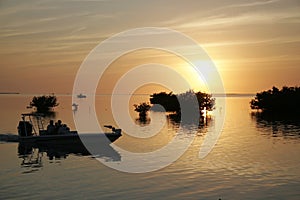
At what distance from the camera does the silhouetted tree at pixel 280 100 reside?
98.3m

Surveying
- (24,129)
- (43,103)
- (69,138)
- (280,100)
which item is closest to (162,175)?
(69,138)

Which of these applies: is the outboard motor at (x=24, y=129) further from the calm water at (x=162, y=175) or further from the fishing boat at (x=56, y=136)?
the calm water at (x=162, y=175)

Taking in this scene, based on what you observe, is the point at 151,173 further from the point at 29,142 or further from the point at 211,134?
the point at 211,134

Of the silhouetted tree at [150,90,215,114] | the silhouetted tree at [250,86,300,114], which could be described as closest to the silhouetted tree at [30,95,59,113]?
the silhouetted tree at [150,90,215,114]

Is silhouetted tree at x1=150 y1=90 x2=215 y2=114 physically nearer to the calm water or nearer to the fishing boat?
the fishing boat

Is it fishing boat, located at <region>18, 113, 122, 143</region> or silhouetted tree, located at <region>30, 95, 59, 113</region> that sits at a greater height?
silhouetted tree, located at <region>30, 95, 59, 113</region>

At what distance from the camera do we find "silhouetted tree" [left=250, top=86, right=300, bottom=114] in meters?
98.3

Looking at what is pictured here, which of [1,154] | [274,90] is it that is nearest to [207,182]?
[1,154]

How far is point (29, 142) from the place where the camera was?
41188 mm

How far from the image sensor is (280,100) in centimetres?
9962

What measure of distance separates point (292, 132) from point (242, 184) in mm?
30193

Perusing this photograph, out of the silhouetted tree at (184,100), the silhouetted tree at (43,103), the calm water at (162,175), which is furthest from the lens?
the silhouetted tree at (43,103)

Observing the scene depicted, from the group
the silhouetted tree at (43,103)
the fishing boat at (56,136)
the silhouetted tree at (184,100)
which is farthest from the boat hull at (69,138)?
the silhouetted tree at (43,103)

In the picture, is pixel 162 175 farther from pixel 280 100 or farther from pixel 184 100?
pixel 184 100
